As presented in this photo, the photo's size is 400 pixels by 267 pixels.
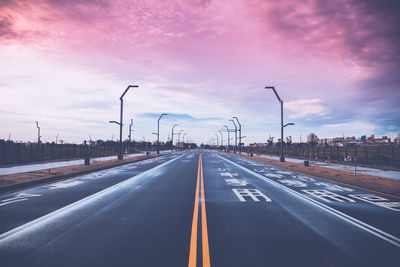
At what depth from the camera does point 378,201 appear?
8227 mm

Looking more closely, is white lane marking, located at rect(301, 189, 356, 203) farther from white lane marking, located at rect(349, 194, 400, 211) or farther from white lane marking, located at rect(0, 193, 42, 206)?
white lane marking, located at rect(0, 193, 42, 206)

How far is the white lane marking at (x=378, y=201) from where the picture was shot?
24.6 feet

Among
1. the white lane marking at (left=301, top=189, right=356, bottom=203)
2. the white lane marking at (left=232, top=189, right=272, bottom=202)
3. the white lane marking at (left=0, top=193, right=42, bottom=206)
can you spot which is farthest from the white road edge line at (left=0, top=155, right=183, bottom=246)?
the white lane marking at (left=301, top=189, right=356, bottom=203)

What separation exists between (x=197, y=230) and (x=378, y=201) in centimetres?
711

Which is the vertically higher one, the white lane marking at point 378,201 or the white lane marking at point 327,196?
the white lane marking at point 378,201

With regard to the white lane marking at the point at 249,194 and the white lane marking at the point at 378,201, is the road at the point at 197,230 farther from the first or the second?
the white lane marking at the point at 249,194

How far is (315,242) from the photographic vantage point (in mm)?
4676

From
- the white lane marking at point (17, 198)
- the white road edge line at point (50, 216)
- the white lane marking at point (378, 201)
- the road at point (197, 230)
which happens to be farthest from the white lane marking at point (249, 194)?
the white lane marking at point (17, 198)

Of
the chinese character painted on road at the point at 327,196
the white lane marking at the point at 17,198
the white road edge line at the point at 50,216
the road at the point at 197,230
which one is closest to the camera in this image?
the road at the point at 197,230

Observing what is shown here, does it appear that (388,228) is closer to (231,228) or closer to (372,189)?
(231,228)

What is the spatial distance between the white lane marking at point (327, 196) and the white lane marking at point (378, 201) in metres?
0.62

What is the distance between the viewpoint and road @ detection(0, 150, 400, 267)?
157 inches

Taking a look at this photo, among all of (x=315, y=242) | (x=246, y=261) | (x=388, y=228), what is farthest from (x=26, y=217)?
(x=388, y=228)

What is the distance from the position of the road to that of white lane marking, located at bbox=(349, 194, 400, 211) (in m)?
0.03
